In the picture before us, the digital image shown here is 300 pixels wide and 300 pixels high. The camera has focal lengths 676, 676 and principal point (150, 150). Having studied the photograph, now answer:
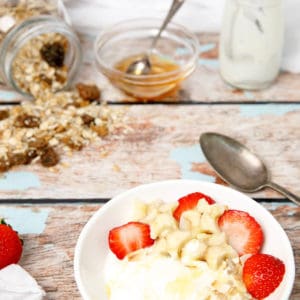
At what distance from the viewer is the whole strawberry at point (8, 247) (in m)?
0.87

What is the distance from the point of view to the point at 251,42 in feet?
3.93

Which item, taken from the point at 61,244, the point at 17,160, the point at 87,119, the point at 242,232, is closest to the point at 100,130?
the point at 87,119

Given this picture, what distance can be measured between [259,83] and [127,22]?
31 centimetres

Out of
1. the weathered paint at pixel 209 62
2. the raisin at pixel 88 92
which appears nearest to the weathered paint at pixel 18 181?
the raisin at pixel 88 92

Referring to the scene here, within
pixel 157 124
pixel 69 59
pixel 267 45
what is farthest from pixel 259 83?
pixel 69 59

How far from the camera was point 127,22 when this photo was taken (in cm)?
139

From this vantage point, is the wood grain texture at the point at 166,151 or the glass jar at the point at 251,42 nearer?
the wood grain texture at the point at 166,151

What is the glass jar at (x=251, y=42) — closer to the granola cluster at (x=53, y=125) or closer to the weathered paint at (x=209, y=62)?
the weathered paint at (x=209, y=62)

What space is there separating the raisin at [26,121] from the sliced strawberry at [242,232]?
417 millimetres

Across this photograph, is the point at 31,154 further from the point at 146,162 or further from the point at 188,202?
the point at 188,202

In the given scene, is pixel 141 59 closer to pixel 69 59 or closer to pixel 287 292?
pixel 69 59

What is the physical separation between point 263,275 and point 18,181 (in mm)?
437

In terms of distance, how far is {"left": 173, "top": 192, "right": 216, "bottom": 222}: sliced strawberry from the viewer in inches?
36.2

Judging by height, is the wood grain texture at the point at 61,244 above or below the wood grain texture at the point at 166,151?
below
